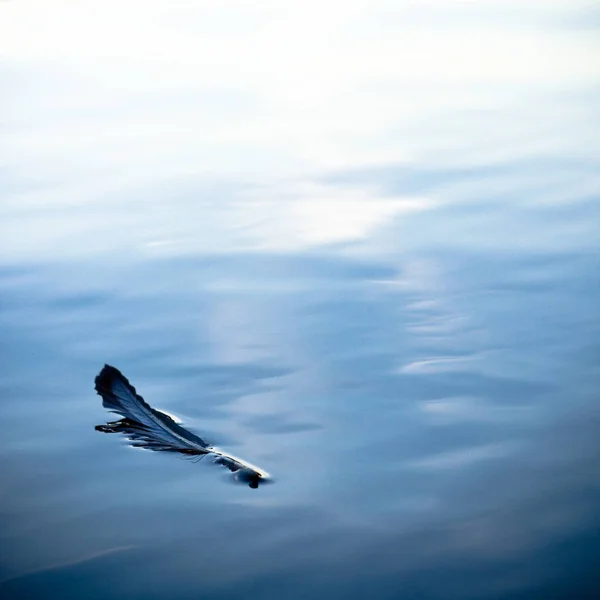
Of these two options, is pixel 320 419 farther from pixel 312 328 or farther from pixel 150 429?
pixel 312 328

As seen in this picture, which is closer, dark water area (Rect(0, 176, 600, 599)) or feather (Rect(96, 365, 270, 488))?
dark water area (Rect(0, 176, 600, 599))

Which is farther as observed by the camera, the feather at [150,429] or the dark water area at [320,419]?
the feather at [150,429]

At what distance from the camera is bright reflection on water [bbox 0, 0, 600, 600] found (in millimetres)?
2715

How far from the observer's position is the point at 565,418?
3.44 metres

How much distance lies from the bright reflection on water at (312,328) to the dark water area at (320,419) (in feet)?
0.04

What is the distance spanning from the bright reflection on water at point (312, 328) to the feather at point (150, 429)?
0.06 meters

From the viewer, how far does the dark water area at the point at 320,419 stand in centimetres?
263

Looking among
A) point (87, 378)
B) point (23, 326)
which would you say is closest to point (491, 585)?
point (87, 378)

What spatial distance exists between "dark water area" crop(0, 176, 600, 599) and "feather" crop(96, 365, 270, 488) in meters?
0.05

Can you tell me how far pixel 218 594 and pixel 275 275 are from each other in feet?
9.45

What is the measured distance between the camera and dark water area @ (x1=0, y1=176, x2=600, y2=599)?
2633 millimetres

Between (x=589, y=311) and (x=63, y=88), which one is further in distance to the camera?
(x=63, y=88)

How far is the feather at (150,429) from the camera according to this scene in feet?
10.4

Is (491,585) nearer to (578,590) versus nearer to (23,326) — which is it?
(578,590)
